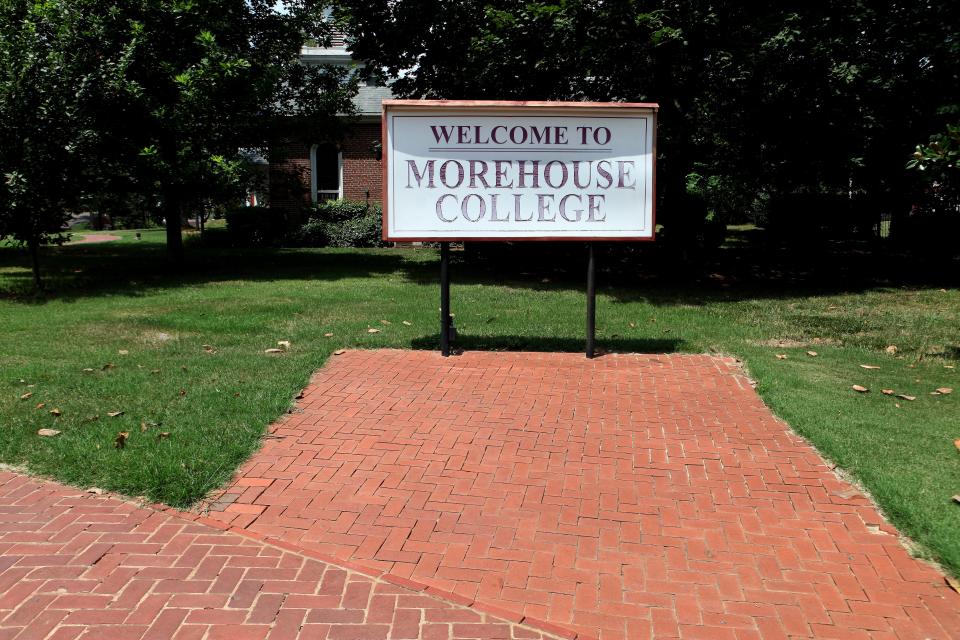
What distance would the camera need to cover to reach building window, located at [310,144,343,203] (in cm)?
2666

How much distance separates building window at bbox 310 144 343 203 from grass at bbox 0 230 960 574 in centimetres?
959

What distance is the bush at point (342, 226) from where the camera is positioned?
79.9 feet

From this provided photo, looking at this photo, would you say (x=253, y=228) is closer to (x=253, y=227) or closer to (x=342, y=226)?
(x=253, y=227)

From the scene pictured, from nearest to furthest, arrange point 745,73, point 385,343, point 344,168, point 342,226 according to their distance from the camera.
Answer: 1. point 385,343
2. point 745,73
3. point 342,226
4. point 344,168

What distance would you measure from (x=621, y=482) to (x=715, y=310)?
23.8 feet

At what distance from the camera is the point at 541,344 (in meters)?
8.73

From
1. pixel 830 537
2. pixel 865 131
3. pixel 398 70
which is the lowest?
pixel 830 537

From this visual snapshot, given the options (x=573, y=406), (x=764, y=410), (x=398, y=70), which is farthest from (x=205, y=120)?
(x=764, y=410)

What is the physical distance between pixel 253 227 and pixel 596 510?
22.5 meters

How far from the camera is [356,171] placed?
26453mm

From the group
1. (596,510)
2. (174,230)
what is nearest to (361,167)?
(174,230)

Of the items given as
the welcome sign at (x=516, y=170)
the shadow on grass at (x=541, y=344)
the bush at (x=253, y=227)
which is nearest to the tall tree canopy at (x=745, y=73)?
the welcome sign at (x=516, y=170)

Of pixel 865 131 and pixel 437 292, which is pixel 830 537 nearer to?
pixel 437 292

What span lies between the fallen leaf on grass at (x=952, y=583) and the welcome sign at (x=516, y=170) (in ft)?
15.7
